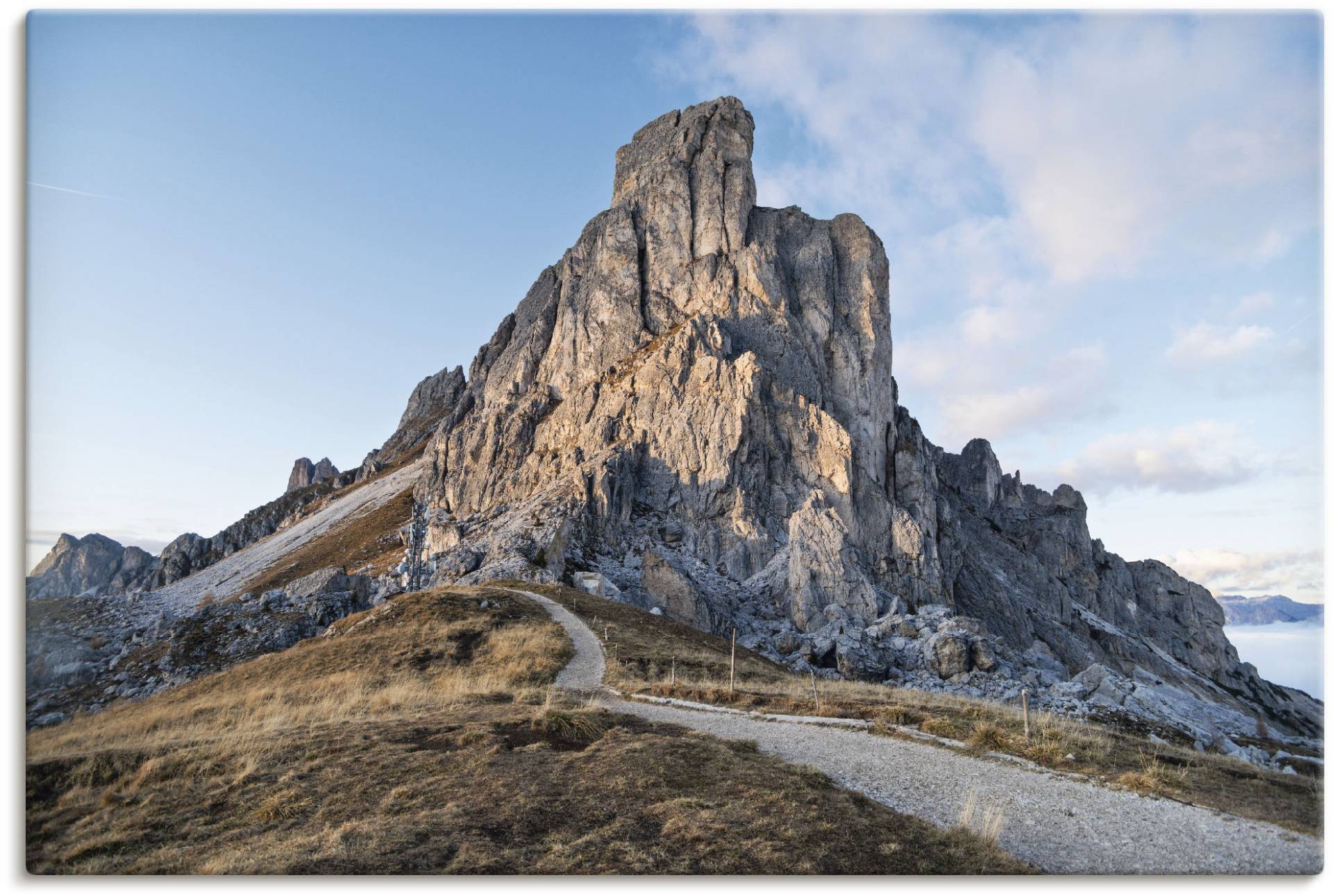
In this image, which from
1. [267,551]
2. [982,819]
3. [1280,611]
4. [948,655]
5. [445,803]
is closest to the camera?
[982,819]

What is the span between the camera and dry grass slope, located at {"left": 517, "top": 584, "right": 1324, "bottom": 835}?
1047 cm

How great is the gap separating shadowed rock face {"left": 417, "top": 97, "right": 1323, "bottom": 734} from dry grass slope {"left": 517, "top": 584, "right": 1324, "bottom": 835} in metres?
14.9

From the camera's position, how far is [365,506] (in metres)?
108

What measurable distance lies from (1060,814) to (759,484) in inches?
2413

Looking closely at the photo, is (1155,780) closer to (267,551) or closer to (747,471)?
→ (747,471)

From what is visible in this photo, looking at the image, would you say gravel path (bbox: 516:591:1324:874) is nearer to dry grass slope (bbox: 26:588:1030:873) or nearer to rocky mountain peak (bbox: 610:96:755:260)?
dry grass slope (bbox: 26:588:1030:873)

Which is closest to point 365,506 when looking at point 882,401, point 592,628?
point 882,401

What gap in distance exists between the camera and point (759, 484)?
7062 centimetres

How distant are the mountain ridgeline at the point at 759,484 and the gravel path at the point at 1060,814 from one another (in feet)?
86.5

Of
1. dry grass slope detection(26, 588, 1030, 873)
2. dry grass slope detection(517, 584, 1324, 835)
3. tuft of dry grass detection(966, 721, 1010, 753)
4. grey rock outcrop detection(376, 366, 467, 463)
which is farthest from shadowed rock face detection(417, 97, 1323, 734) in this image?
grey rock outcrop detection(376, 366, 467, 463)

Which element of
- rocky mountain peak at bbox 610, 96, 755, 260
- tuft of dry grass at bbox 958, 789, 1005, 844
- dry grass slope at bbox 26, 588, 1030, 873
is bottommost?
dry grass slope at bbox 26, 588, 1030, 873

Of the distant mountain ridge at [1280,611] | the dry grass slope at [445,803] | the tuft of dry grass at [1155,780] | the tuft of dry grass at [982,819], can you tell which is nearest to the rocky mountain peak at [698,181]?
the distant mountain ridge at [1280,611]

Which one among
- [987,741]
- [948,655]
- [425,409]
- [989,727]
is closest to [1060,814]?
[987,741]

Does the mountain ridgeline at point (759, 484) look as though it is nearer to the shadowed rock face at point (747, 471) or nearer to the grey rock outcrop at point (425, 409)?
the shadowed rock face at point (747, 471)
